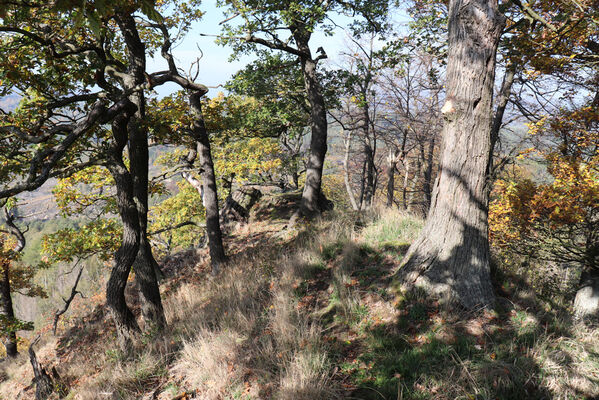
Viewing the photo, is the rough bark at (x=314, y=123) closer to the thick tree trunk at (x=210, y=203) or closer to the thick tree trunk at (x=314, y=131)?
the thick tree trunk at (x=314, y=131)

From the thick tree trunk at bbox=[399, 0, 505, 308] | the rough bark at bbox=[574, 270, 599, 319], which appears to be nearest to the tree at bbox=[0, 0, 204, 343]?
the thick tree trunk at bbox=[399, 0, 505, 308]

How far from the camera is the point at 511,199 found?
8391 mm

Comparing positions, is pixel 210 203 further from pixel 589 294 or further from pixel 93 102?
pixel 589 294

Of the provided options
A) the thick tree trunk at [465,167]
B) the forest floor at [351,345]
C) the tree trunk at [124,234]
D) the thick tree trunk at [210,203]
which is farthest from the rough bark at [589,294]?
the tree trunk at [124,234]

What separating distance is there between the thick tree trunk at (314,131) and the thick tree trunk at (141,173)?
4473mm

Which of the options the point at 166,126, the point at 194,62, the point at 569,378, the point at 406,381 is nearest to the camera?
the point at 569,378

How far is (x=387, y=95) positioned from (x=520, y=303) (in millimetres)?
13048

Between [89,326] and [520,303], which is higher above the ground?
[520,303]

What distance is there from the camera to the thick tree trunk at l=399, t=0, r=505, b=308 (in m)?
3.66

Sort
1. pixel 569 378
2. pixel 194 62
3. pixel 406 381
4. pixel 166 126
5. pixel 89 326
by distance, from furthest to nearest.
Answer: pixel 89 326, pixel 194 62, pixel 166 126, pixel 406 381, pixel 569 378

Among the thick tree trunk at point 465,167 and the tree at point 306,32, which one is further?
the tree at point 306,32

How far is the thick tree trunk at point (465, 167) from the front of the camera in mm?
3660

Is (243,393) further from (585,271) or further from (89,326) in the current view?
(89,326)

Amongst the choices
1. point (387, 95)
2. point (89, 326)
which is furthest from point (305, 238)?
point (387, 95)
